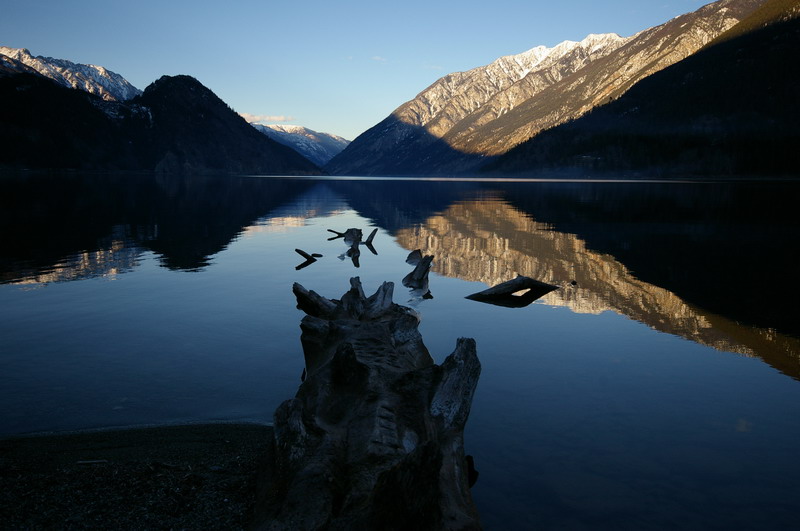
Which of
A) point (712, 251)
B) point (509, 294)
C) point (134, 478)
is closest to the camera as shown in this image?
point (134, 478)

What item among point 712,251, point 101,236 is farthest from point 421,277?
point 101,236

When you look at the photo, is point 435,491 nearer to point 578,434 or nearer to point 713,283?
point 578,434

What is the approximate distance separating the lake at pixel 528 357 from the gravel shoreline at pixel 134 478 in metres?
0.70

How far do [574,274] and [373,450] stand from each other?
58.5 feet

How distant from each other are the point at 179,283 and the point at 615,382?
15122 millimetres

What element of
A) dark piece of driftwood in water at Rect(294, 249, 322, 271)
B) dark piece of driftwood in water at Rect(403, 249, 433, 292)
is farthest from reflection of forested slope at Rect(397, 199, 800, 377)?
dark piece of driftwood in water at Rect(294, 249, 322, 271)

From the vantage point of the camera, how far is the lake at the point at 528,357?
6750mm

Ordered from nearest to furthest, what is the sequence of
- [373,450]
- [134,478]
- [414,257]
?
[373,450]
[134,478]
[414,257]

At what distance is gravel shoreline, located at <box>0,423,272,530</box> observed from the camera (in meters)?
5.36

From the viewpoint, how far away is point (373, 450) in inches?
205

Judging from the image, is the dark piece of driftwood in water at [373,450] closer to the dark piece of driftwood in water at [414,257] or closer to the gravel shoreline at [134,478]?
the gravel shoreline at [134,478]

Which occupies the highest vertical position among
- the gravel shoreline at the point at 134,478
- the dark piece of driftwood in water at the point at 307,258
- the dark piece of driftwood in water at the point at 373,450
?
the dark piece of driftwood in water at the point at 373,450

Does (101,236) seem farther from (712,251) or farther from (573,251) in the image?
(712,251)

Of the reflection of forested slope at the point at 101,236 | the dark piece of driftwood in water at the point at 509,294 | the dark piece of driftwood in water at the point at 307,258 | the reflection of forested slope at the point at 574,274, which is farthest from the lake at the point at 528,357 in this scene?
the dark piece of driftwood in water at the point at 509,294
